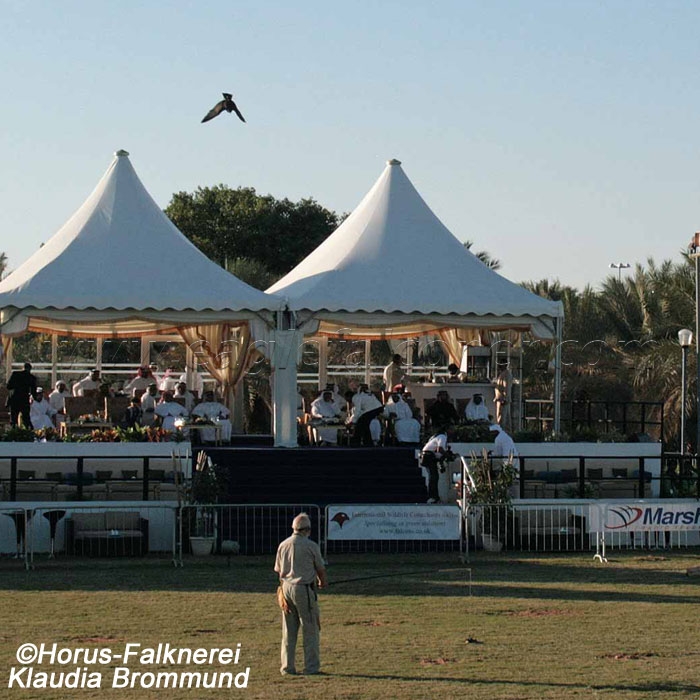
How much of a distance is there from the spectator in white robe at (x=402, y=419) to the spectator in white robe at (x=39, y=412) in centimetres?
634

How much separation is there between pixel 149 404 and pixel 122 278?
286cm

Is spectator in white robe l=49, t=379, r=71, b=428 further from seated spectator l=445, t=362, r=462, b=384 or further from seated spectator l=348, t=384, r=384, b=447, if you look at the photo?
seated spectator l=445, t=362, r=462, b=384

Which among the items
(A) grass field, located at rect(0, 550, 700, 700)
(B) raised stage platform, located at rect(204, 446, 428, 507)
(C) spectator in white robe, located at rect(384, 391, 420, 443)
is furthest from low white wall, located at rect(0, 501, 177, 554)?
(C) spectator in white robe, located at rect(384, 391, 420, 443)

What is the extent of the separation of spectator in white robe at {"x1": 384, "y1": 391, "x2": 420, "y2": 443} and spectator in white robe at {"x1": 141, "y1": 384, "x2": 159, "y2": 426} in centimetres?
460

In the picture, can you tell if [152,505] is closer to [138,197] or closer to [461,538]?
[461,538]

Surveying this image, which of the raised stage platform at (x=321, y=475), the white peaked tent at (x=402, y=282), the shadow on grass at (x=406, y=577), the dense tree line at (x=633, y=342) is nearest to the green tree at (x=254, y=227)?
the dense tree line at (x=633, y=342)

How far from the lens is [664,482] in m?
25.8

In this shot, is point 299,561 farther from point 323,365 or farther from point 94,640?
point 323,365

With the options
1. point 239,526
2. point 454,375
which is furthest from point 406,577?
point 454,375

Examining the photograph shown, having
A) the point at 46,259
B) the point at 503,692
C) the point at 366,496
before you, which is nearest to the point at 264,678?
the point at 503,692

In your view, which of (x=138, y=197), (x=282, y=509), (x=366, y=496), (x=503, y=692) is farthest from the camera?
(x=138, y=197)

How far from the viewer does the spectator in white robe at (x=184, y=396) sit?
2922 centimetres

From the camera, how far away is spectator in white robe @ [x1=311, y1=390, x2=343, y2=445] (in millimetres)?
28203

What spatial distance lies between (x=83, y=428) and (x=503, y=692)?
17294 millimetres
